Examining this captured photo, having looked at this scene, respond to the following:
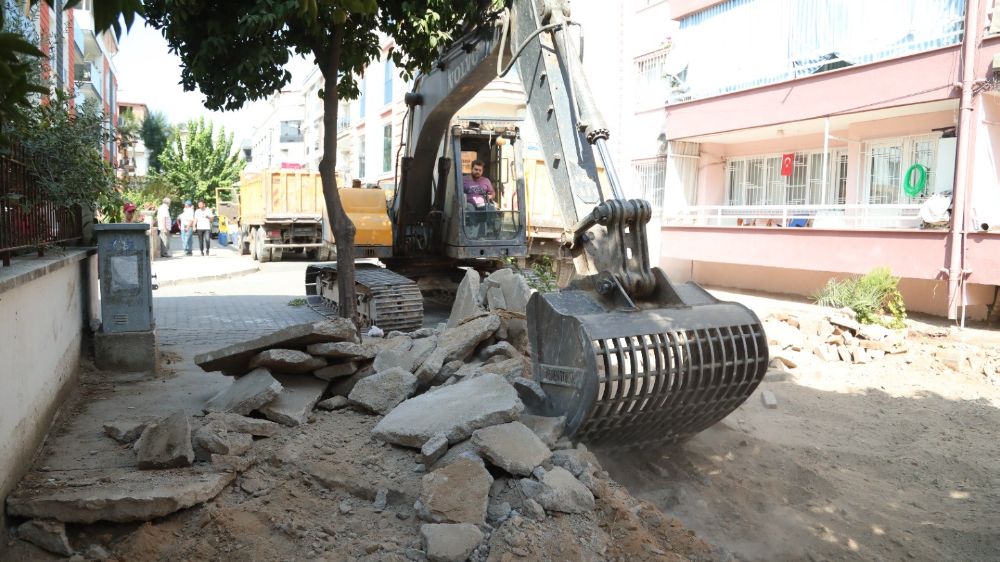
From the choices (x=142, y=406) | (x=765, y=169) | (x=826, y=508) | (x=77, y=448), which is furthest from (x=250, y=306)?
(x=765, y=169)

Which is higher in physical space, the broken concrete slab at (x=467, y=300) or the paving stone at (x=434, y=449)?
the broken concrete slab at (x=467, y=300)

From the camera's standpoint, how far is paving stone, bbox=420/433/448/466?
4.11 metres

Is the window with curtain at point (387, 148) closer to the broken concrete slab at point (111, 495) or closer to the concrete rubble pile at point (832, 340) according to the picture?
the concrete rubble pile at point (832, 340)

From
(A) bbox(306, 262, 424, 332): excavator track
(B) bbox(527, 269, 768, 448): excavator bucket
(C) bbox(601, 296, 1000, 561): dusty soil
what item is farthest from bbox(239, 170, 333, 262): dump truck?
(B) bbox(527, 269, 768, 448): excavator bucket

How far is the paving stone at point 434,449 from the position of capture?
162 inches

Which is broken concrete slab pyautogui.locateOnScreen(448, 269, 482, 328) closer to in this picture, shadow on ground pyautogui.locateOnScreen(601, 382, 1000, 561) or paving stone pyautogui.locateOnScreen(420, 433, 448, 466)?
shadow on ground pyautogui.locateOnScreen(601, 382, 1000, 561)

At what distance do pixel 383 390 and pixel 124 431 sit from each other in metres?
1.61

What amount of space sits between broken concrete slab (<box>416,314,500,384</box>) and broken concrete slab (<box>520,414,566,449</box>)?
1112 mm

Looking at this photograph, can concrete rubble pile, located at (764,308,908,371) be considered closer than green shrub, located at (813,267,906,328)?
Yes

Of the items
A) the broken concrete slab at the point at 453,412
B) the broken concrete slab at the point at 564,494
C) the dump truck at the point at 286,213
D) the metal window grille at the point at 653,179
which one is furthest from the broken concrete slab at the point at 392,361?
the dump truck at the point at 286,213

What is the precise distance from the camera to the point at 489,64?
6.95 metres

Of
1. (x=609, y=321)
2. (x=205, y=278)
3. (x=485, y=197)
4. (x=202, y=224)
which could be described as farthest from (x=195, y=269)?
(x=609, y=321)

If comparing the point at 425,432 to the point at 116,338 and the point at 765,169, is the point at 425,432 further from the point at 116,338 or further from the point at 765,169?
the point at 765,169

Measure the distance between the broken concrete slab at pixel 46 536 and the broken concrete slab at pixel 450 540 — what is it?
1.60 m
